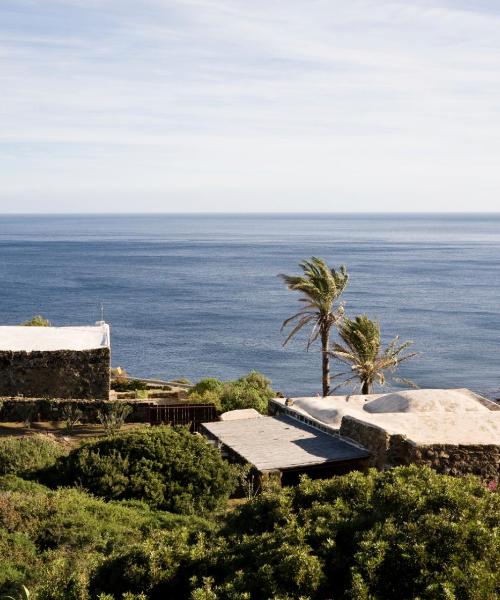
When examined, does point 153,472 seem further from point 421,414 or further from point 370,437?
point 421,414

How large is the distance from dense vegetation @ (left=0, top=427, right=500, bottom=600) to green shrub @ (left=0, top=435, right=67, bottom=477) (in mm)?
4822

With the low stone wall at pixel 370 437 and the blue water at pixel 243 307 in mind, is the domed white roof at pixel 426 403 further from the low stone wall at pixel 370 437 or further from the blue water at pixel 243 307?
the blue water at pixel 243 307

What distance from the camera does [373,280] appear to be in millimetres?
135000

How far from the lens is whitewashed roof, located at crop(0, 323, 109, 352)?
33469 millimetres

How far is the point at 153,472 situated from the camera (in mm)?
20266

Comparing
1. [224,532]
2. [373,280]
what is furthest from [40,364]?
[373,280]

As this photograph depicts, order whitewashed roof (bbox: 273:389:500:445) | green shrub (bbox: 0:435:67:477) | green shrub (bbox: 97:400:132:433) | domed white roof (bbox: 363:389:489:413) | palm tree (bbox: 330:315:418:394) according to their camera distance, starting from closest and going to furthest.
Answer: green shrub (bbox: 0:435:67:477) < whitewashed roof (bbox: 273:389:500:445) < domed white roof (bbox: 363:389:489:413) < green shrub (bbox: 97:400:132:433) < palm tree (bbox: 330:315:418:394)

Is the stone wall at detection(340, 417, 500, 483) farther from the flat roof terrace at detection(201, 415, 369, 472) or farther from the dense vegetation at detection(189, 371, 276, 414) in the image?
the dense vegetation at detection(189, 371, 276, 414)

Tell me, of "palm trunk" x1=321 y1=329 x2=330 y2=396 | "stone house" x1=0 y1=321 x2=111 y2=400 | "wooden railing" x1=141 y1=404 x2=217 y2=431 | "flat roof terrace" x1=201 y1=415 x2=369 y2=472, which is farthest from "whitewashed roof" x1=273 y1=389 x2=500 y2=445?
"palm trunk" x1=321 y1=329 x2=330 y2=396

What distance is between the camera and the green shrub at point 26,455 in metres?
21.0

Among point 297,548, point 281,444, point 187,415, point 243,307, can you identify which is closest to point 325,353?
point 187,415

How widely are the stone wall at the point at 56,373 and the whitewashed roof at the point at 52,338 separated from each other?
0.37m

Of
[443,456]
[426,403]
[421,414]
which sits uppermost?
[421,414]

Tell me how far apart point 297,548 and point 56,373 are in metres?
24.3
